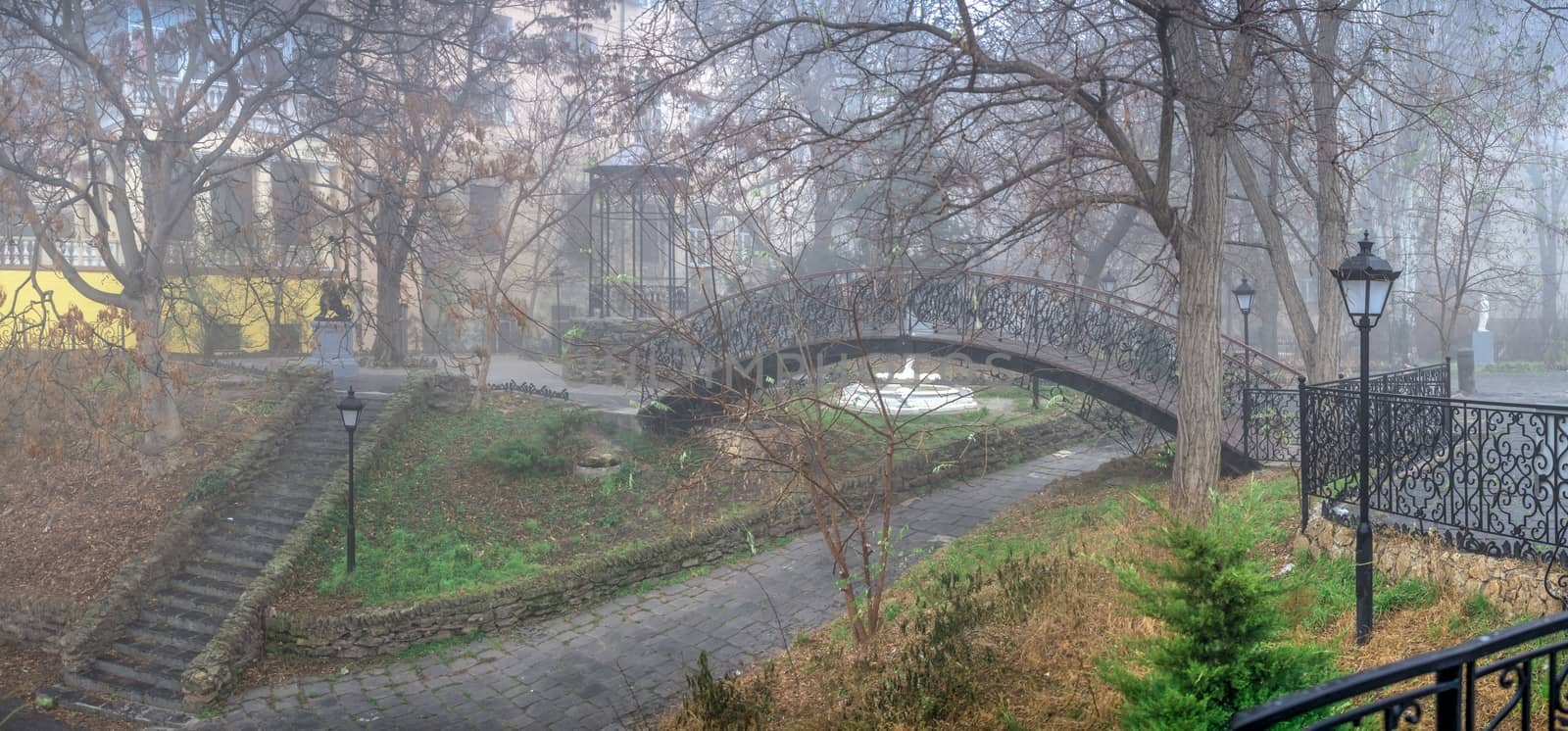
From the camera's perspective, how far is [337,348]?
61.5ft

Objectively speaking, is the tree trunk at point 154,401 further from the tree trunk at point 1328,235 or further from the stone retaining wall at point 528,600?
the tree trunk at point 1328,235

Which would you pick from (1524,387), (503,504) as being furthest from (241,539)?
(1524,387)

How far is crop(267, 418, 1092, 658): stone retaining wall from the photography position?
1035 centimetres

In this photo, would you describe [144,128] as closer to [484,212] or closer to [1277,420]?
[484,212]

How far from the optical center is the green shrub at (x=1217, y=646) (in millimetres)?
4156

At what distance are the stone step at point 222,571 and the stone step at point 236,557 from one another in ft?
0.12

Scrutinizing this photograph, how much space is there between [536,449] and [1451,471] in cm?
1096

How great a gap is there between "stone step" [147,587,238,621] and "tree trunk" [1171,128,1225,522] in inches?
395

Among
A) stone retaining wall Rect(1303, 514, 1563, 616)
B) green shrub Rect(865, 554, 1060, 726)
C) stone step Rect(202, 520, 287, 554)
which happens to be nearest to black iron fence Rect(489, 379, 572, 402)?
stone step Rect(202, 520, 287, 554)

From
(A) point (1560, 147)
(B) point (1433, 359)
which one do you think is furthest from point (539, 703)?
(A) point (1560, 147)

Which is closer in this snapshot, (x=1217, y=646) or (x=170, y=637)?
(x=1217, y=646)

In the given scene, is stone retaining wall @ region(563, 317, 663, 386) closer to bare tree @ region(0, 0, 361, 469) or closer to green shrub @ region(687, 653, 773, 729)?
bare tree @ region(0, 0, 361, 469)

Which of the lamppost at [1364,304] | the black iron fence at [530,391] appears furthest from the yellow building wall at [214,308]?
the lamppost at [1364,304]

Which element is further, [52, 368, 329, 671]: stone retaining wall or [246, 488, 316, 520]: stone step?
[246, 488, 316, 520]: stone step
